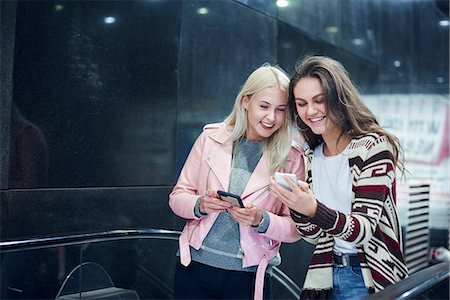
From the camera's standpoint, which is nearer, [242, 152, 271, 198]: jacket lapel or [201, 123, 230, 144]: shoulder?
[242, 152, 271, 198]: jacket lapel

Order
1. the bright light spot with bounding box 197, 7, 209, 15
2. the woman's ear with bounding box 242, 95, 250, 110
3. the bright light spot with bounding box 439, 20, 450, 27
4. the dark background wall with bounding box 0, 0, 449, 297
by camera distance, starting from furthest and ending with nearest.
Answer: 1. the bright light spot with bounding box 439, 20, 450, 27
2. the bright light spot with bounding box 197, 7, 209, 15
3. the dark background wall with bounding box 0, 0, 449, 297
4. the woman's ear with bounding box 242, 95, 250, 110

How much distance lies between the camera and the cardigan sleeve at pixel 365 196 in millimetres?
2086

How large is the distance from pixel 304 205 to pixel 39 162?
6.72 ft

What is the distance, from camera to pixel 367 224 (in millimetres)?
2111

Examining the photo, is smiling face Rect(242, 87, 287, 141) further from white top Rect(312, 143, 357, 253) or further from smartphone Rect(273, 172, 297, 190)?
smartphone Rect(273, 172, 297, 190)

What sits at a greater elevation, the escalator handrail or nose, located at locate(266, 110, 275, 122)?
nose, located at locate(266, 110, 275, 122)

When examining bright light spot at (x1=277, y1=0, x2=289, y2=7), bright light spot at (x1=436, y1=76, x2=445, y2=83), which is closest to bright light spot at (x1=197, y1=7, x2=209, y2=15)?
bright light spot at (x1=277, y1=0, x2=289, y2=7)

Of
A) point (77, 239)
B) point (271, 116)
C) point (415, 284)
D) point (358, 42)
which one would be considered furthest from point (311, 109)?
point (358, 42)

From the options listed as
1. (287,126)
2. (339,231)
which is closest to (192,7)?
(287,126)

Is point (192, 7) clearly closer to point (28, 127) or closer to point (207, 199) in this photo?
point (28, 127)

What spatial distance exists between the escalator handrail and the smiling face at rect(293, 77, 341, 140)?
0.71 meters

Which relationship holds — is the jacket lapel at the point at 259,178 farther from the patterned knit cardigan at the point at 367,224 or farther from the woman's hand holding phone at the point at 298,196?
the woman's hand holding phone at the point at 298,196

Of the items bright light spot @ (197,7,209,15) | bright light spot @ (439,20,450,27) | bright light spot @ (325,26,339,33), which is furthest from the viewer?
bright light spot @ (439,20,450,27)

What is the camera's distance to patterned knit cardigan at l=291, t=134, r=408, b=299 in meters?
2.10
